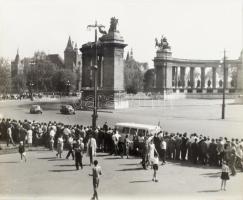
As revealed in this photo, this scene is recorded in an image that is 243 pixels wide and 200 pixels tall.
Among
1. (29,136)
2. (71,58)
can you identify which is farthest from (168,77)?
(29,136)

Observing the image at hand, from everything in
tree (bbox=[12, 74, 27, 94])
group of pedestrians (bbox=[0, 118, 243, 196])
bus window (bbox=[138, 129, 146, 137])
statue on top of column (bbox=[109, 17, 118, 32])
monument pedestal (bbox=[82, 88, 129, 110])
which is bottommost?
group of pedestrians (bbox=[0, 118, 243, 196])

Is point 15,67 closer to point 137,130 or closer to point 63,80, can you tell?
point 63,80

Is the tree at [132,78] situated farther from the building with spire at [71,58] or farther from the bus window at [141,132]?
the bus window at [141,132]

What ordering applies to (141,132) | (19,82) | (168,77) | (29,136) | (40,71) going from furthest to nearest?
(40,71) < (19,82) < (168,77) < (29,136) < (141,132)

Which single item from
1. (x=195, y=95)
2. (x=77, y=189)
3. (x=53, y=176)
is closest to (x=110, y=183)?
(x=77, y=189)

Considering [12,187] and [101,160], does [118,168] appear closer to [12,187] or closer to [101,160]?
[101,160]

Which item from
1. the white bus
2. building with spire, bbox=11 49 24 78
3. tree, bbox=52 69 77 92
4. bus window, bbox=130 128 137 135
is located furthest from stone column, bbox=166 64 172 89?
bus window, bbox=130 128 137 135

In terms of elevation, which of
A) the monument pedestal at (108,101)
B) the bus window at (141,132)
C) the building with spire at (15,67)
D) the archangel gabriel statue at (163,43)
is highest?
the archangel gabriel statue at (163,43)

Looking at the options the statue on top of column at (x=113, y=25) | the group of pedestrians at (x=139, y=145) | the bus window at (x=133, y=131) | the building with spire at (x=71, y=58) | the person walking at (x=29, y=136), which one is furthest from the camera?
the building with spire at (x=71, y=58)

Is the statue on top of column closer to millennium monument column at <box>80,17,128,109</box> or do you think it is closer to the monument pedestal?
millennium monument column at <box>80,17,128,109</box>

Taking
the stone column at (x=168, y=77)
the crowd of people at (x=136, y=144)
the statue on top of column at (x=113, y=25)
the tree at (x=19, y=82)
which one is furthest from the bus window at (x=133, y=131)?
the tree at (x=19, y=82)
